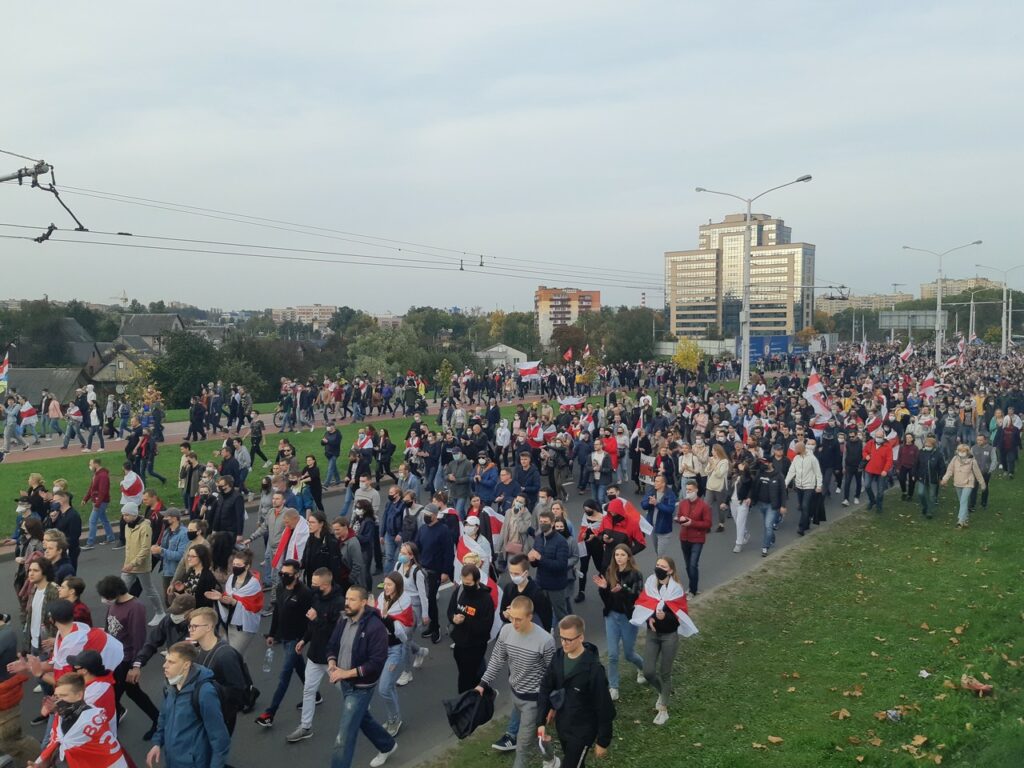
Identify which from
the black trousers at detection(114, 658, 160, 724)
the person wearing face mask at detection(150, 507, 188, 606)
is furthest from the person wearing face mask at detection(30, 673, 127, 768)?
the person wearing face mask at detection(150, 507, 188, 606)

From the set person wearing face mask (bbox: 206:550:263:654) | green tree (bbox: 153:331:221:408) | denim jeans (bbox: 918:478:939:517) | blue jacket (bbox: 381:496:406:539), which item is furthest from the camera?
green tree (bbox: 153:331:221:408)

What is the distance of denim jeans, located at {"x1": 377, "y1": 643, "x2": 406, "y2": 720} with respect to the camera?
283 inches

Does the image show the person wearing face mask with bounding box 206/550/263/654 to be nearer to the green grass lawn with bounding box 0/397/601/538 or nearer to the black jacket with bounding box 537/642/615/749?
the black jacket with bounding box 537/642/615/749

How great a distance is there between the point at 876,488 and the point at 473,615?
12.5m

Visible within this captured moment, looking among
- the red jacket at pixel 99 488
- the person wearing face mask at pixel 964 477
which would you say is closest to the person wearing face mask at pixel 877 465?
the person wearing face mask at pixel 964 477

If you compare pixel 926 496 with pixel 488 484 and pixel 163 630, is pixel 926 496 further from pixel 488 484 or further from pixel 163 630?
pixel 163 630

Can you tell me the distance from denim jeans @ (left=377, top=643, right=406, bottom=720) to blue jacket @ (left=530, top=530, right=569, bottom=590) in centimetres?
190

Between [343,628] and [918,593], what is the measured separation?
853 centimetres

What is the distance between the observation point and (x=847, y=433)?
17.0 metres

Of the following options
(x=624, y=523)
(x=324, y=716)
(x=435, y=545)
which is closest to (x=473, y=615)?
(x=324, y=716)

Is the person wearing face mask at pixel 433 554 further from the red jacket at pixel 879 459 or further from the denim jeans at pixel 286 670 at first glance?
the red jacket at pixel 879 459

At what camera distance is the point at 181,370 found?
43.3m

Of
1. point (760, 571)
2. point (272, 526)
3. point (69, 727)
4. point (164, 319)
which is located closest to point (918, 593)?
point (760, 571)

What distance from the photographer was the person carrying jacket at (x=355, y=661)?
20.3ft
